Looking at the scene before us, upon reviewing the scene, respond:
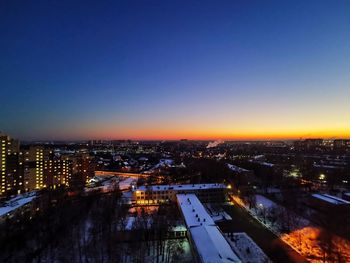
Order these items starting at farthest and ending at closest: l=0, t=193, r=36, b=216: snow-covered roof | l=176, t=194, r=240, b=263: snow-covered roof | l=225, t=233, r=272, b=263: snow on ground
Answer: l=0, t=193, r=36, b=216: snow-covered roof
l=225, t=233, r=272, b=263: snow on ground
l=176, t=194, r=240, b=263: snow-covered roof

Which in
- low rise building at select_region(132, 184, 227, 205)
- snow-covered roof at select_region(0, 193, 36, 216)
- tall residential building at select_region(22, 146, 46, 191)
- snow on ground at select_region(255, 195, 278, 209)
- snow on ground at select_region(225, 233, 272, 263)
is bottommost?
snow on ground at select_region(255, 195, 278, 209)

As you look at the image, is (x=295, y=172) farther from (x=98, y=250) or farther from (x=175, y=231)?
(x=98, y=250)

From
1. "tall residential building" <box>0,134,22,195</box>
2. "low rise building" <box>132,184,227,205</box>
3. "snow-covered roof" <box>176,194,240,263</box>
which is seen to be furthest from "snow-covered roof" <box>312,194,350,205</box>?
"tall residential building" <box>0,134,22,195</box>

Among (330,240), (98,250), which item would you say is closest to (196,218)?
(98,250)

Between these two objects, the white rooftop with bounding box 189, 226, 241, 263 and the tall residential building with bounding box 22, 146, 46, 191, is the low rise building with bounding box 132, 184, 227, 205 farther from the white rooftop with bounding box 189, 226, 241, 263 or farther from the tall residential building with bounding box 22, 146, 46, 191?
the tall residential building with bounding box 22, 146, 46, 191

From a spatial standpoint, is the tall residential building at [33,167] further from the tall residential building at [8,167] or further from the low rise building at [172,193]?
the low rise building at [172,193]

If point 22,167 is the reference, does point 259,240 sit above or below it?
below

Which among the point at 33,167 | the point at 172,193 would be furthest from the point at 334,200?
the point at 33,167

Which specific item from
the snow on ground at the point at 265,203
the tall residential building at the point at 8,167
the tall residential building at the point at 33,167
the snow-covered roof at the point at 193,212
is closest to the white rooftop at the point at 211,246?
the snow-covered roof at the point at 193,212
